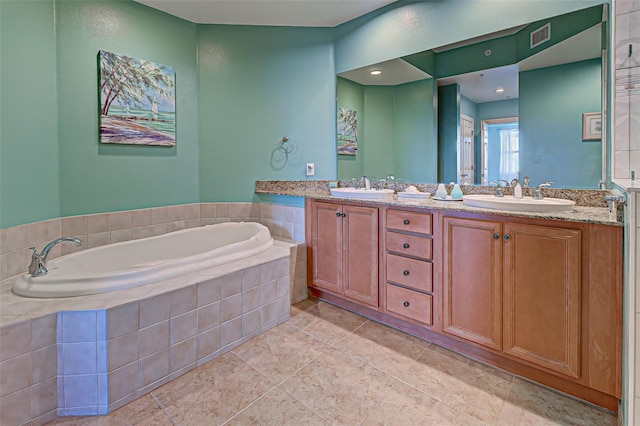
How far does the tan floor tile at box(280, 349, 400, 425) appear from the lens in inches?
61.7

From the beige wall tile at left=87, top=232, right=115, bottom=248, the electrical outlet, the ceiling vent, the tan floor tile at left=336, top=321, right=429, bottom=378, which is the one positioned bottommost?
the tan floor tile at left=336, top=321, right=429, bottom=378

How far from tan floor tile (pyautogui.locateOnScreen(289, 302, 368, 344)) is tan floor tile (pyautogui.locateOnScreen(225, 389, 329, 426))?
61 cm

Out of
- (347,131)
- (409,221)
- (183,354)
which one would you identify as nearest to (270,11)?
(347,131)

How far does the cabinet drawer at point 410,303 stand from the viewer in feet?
6.97

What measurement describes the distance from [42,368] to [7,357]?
0.16 metres

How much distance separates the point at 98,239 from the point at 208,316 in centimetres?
130

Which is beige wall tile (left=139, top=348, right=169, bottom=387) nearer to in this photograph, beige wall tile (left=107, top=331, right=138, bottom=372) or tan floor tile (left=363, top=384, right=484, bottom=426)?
beige wall tile (left=107, top=331, right=138, bottom=372)

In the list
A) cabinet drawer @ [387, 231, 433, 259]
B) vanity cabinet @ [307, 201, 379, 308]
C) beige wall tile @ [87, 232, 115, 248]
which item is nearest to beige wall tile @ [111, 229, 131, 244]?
beige wall tile @ [87, 232, 115, 248]

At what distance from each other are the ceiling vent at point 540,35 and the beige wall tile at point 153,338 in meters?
2.79

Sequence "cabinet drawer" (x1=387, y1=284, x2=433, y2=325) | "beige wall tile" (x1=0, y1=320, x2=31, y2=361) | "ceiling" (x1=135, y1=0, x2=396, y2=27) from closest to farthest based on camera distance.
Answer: "beige wall tile" (x1=0, y1=320, x2=31, y2=361) → "cabinet drawer" (x1=387, y1=284, x2=433, y2=325) → "ceiling" (x1=135, y1=0, x2=396, y2=27)

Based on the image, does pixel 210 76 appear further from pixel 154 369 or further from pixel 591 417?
pixel 591 417

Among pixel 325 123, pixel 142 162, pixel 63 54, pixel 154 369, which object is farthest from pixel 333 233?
pixel 63 54

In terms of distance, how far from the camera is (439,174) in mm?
2660

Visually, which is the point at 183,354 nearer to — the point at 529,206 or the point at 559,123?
the point at 529,206
